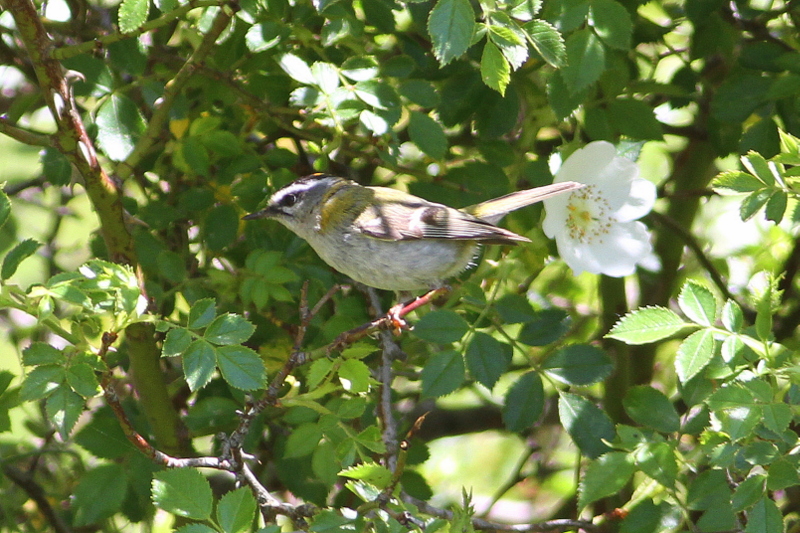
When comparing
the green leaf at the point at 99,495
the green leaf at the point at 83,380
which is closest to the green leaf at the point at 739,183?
the green leaf at the point at 83,380

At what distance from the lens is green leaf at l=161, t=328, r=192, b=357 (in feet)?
4.80

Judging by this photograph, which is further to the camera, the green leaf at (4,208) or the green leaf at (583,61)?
the green leaf at (583,61)

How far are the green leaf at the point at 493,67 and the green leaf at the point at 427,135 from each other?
423mm

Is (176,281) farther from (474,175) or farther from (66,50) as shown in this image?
(474,175)

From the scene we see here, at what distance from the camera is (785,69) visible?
2.14 meters

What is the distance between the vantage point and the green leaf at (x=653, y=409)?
167cm

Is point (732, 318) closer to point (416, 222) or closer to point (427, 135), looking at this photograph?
point (427, 135)

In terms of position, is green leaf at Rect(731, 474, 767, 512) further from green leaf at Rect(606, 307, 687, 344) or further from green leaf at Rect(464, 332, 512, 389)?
green leaf at Rect(464, 332, 512, 389)

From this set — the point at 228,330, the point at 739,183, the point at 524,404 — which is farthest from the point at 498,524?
the point at 739,183

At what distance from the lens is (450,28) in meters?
1.48

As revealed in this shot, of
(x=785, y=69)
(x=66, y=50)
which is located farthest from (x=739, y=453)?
(x=66, y=50)

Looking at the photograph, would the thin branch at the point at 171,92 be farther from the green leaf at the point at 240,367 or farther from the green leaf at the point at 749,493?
the green leaf at the point at 749,493

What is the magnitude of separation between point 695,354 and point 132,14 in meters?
1.24

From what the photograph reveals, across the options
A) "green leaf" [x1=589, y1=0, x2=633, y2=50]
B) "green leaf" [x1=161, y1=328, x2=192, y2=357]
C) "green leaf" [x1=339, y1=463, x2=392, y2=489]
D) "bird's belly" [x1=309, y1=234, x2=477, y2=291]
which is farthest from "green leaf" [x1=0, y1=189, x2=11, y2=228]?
"green leaf" [x1=589, y1=0, x2=633, y2=50]
